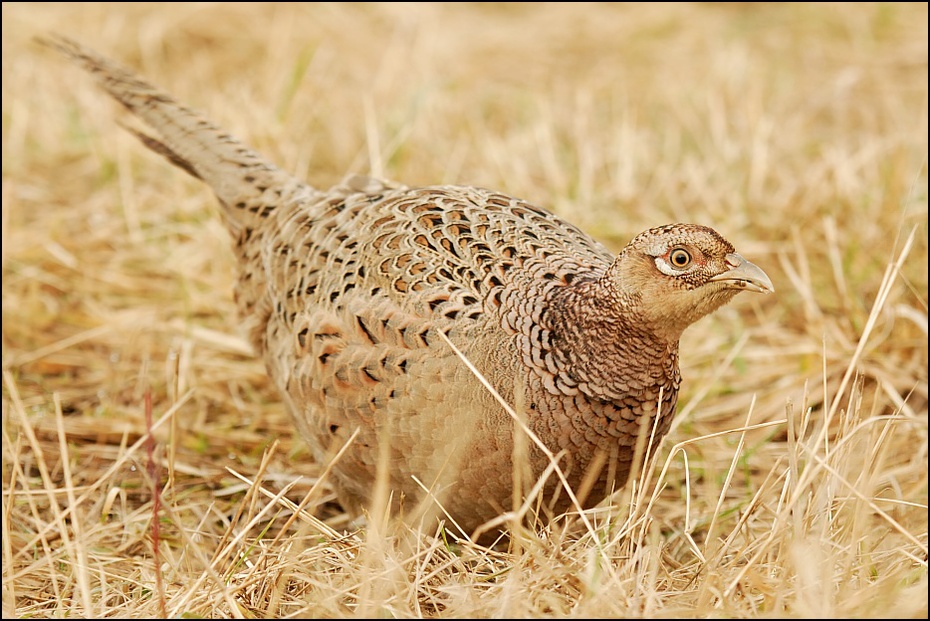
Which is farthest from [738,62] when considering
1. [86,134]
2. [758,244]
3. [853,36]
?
[86,134]

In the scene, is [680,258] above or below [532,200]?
below

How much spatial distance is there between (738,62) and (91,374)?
16.5ft

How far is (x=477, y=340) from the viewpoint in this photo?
3252 mm

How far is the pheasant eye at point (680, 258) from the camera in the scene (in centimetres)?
300

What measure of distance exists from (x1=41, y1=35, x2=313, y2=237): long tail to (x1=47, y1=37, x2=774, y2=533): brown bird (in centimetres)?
40

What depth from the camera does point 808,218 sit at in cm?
560

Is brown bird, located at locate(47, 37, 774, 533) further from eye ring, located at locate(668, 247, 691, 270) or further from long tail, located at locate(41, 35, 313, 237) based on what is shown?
long tail, located at locate(41, 35, 313, 237)

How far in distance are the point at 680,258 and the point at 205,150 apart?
2.29m

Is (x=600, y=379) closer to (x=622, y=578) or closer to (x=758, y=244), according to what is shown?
(x=622, y=578)

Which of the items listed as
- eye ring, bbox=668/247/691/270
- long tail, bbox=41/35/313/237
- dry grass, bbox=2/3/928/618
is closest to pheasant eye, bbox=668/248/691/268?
eye ring, bbox=668/247/691/270

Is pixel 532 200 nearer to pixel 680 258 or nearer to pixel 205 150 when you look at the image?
pixel 205 150

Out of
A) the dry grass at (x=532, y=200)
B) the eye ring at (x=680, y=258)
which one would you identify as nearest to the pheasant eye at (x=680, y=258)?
the eye ring at (x=680, y=258)

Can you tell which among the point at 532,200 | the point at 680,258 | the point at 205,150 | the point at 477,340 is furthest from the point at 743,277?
the point at 532,200

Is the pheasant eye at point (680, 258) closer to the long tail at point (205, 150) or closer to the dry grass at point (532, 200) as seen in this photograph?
the dry grass at point (532, 200)
